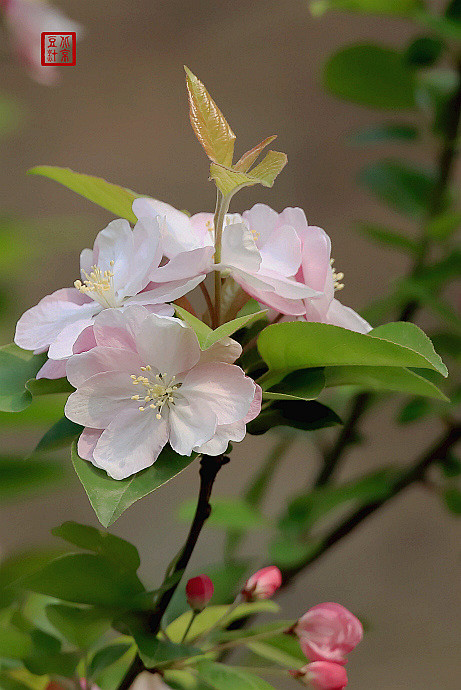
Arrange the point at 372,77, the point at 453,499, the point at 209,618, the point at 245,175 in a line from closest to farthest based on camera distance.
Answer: the point at 245,175, the point at 209,618, the point at 453,499, the point at 372,77

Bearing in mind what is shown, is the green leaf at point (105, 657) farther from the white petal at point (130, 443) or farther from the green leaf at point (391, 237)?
the green leaf at point (391, 237)

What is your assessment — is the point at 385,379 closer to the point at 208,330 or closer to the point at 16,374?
the point at 208,330

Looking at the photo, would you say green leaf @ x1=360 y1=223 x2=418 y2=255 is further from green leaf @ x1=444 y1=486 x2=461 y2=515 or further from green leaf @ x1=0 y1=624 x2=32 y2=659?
green leaf @ x1=0 y1=624 x2=32 y2=659

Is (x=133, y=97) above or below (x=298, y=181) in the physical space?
above

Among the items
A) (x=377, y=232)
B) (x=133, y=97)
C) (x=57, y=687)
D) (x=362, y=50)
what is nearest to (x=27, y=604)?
(x=57, y=687)

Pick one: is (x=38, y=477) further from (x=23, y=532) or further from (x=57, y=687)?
(x=23, y=532)

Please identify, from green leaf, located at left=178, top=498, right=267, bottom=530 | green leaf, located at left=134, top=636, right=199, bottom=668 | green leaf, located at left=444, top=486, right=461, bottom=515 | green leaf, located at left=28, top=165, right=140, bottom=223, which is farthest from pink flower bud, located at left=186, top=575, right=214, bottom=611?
green leaf, located at left=444, top=486, right=461, bottom=515

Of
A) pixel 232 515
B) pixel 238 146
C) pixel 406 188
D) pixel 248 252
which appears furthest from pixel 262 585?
pixel 238 146
